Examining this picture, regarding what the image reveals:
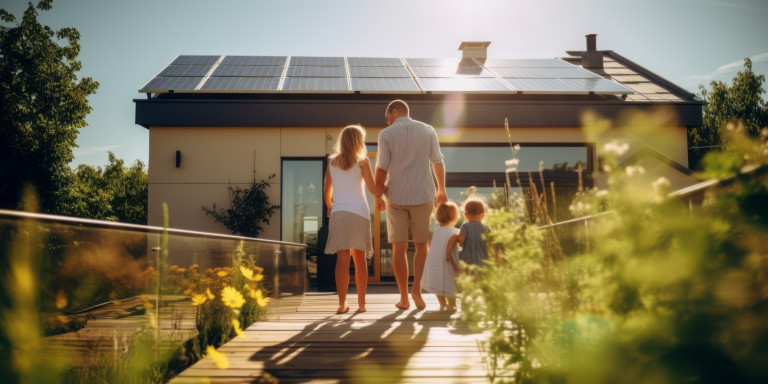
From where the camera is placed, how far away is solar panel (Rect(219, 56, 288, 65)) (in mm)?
13235

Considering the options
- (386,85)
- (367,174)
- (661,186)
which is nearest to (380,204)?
(367,174)

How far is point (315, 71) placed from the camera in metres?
12.5

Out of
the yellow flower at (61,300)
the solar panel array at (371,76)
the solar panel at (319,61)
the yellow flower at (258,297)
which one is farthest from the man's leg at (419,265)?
the solar panel at (319,61)

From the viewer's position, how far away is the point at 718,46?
22250 mm

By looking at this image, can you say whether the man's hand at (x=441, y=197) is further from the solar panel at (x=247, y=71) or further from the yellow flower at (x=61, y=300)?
the solar panel at (x=247, y=71)

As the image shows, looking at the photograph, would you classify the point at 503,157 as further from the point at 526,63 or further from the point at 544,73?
the point at 526,63

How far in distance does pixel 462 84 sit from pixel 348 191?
7.30 m

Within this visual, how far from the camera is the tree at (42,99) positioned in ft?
71.8

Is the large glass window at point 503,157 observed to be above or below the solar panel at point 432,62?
below

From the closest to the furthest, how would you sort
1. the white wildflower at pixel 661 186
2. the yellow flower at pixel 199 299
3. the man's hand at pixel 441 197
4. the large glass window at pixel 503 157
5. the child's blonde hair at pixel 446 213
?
the white wildflower at pixel 661 186, the yellow flower at pixel 199 299, the man's hand at pixel 441 197, the child's blonde hair at pixel 446 213, the large glass window at pixel 503 157

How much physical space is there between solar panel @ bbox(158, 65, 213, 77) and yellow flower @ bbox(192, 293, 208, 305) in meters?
8.93

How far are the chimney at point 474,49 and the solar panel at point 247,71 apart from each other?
5.34 meters

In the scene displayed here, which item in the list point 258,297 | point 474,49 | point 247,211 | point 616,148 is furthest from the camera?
point 474,49

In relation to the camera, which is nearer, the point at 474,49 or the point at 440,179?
the point at 440,179
